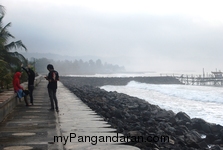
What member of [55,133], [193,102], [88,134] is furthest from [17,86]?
[193,102]

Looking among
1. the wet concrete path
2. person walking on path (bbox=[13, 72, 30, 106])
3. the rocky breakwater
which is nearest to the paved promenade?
the wet concrete path

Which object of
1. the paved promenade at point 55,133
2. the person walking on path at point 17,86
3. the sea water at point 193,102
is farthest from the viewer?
the sea water at point 193,102

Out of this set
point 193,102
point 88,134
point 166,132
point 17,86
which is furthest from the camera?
point 193,102

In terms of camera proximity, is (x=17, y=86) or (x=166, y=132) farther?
(x=17, y=86)

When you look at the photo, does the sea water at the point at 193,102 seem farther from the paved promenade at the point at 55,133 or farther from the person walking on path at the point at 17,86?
the person walking on path at the point at 17,86

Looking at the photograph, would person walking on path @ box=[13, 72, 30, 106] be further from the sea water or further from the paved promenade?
the sea water

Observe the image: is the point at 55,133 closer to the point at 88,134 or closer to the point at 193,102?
the point at 88,134

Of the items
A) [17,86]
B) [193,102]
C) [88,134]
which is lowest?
[193,102]

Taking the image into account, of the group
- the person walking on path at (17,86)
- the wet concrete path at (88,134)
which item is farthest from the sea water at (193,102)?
the person walking on path at (17,86)

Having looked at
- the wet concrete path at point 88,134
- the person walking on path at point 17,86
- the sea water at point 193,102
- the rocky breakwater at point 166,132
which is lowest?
the sea water at point 193,102

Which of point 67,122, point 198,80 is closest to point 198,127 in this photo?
point 67,122

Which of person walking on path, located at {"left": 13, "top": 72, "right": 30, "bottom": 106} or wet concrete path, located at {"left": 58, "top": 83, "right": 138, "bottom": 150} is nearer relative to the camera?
wet concrete path, located at {"left": 58, "top": 83, "right": 138, "bottom": 150}

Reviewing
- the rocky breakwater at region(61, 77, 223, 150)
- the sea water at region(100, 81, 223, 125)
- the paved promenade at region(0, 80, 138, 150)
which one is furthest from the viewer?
the sea water at region(100, 81, 223, 125)

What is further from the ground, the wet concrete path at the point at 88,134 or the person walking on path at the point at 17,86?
the person walking on path at the point at 17,86
